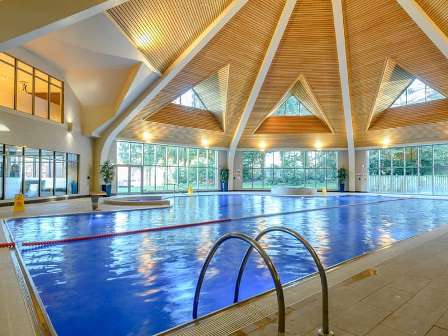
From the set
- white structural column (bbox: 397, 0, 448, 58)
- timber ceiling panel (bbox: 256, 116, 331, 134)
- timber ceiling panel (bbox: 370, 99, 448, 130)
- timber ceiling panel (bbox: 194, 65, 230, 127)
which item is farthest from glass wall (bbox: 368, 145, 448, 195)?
timber ceiling panel (bbox: 194, 65, 230, 127)

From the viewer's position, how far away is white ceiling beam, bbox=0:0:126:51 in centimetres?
607

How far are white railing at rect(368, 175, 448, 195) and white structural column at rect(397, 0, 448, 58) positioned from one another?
10148 millimetres

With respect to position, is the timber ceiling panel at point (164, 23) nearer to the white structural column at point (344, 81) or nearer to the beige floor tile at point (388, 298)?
the white structural column at point (344, 81)

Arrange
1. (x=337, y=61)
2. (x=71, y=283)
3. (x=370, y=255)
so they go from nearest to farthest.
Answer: (x=71, y=283)
(x=370, y=255)
(x=337, y=61)

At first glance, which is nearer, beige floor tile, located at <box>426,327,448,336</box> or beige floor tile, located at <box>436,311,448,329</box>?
beige floor tile, located at <box>426,327,448,336</box>

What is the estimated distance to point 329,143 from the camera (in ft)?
73.1

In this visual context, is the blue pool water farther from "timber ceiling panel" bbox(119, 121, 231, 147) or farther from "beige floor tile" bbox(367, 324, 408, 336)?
"timber ceiling panel" bbox(119, 121, 231, 147)

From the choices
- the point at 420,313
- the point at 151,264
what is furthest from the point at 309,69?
the point at 420,313

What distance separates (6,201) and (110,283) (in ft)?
31.4

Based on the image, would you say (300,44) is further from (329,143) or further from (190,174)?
(190,174)

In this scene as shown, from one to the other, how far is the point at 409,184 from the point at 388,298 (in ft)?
69.1

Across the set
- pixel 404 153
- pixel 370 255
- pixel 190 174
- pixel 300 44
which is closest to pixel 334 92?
pixel 300 44

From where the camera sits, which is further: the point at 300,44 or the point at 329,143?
the point at 329,143

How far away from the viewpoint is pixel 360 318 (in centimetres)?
253
